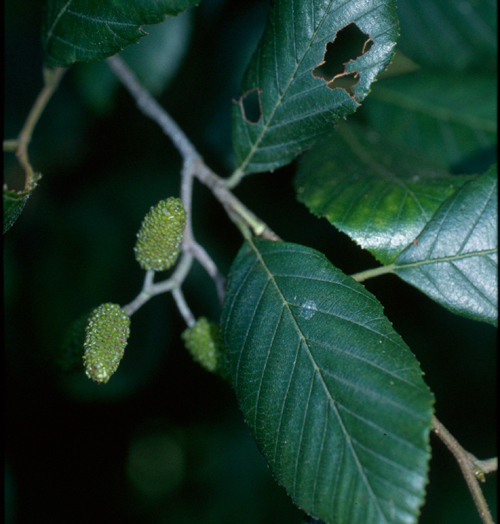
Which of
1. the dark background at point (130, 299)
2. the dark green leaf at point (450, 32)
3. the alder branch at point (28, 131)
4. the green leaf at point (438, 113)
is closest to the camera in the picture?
the alder branch at point (28, 131)

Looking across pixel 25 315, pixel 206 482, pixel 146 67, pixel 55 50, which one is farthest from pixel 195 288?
pixel 55 50

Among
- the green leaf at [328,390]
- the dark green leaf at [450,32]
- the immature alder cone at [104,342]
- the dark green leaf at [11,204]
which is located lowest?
the green leaf at [328,390]

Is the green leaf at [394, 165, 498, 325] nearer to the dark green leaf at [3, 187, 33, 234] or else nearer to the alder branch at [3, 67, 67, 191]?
the dark green leaf at [3, 187, 33, 234]

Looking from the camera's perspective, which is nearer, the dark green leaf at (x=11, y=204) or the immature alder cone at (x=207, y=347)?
the dark green leaf at (x=11, y=204)

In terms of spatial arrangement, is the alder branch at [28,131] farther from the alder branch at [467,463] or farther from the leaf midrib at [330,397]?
the alder branch at [467,463]

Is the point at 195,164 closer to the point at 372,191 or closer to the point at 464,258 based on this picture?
the point at 372,191

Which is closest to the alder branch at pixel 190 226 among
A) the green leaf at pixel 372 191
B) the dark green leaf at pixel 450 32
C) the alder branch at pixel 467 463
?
the green leaf at pixel 372 191

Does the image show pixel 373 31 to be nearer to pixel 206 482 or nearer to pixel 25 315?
pixel 25 315
